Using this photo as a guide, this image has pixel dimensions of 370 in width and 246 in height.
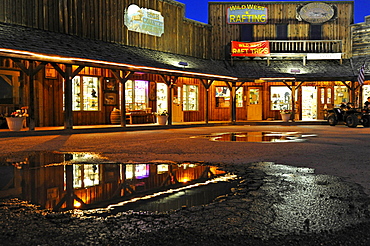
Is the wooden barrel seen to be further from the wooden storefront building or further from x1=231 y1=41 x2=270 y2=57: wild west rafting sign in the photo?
x1=231 y1=41 x2=270 y2=57: wild west rafting sign

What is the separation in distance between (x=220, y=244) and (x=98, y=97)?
633 inches

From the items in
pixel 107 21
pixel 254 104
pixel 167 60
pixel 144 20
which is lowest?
pixel 254 104

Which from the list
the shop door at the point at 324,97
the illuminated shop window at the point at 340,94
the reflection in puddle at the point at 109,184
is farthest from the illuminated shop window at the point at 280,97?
the reflection in puddle at the point at 109,184

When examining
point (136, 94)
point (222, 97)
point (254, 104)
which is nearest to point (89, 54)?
point (136, 94)

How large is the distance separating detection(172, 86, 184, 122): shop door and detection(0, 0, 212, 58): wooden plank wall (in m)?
2.63

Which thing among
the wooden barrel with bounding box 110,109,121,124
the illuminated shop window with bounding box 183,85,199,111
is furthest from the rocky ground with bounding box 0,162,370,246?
the illuminated shop window with bounding box 183,85,199,111

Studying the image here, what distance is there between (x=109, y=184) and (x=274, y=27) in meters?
22.5

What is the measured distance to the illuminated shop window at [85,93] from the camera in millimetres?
16812

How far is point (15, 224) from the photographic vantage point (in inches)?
120

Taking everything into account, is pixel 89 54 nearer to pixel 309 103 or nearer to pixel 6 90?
pixel 6 90

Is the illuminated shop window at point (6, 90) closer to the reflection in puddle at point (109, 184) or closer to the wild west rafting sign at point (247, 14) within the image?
the reflection in puddle at point (109, 184)

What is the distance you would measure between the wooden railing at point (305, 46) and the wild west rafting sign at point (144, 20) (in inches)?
319

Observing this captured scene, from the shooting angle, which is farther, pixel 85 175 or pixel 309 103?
pixel 309 103

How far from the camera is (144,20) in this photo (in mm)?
20078
